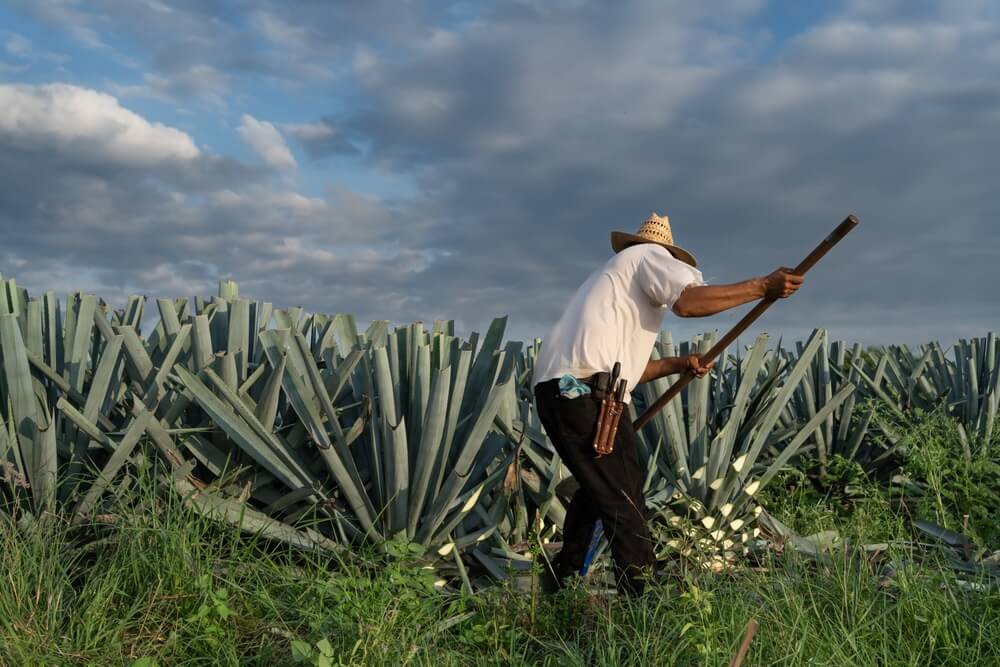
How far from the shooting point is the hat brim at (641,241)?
4.41 m

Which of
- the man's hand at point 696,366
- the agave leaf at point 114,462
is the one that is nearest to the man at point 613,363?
the man's hand at point 696,366

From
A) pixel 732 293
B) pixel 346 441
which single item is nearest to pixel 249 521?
pixel 346 441

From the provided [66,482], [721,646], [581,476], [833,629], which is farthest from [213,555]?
[833,629]

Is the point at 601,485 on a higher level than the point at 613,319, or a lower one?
lower

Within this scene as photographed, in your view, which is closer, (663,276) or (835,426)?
(663,276)

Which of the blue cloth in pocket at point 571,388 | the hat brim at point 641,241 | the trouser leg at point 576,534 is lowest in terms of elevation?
the trouser leg at point 576,534

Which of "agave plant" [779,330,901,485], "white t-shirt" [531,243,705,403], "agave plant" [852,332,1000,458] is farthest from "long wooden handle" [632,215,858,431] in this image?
"agave plant" [852,332,1000,458]

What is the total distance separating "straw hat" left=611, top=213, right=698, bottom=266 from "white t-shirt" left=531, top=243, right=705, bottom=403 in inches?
5.6

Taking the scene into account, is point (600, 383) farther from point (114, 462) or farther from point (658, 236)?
point (114, 462)

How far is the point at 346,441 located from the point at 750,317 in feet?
6.12

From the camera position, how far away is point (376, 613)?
3455 millimetres

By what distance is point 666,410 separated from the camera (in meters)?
4.68

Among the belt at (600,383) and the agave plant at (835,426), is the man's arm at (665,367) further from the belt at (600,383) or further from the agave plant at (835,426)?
the agave plant at (835,426)

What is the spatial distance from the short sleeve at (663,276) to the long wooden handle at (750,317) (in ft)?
1.23
